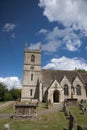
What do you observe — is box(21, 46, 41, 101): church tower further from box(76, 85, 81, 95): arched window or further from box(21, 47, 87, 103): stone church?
box(76, 85, 81, 95): arched window

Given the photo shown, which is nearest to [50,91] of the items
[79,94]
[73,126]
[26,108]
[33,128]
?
[79,94]

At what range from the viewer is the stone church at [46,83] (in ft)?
151

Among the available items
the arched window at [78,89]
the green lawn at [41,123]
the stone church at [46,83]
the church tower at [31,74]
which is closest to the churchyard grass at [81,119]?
the green lawn at [41,123]

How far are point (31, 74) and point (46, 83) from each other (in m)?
5.74

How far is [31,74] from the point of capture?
50.2 metres

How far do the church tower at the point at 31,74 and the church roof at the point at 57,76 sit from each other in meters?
2.30

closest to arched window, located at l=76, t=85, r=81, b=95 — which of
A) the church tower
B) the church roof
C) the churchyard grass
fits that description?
the church roof

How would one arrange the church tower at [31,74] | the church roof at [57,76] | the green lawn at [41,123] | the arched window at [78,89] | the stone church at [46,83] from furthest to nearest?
the church roof at [57,76] → the arched window at [78,89] → the church tower at [31,74] → the stone church at [46,83] → the green lawn at [41,123]

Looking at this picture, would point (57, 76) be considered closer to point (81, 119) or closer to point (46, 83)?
point (46, 83)

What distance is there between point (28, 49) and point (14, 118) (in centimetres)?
3287

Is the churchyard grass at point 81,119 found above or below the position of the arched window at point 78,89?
below

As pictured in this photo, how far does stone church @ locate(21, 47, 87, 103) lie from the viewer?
45.9 metres

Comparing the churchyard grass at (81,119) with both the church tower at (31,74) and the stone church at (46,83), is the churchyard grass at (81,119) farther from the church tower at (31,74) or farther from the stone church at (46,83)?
the church tower at (31,74)

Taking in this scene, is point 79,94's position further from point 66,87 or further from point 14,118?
point 14,118
